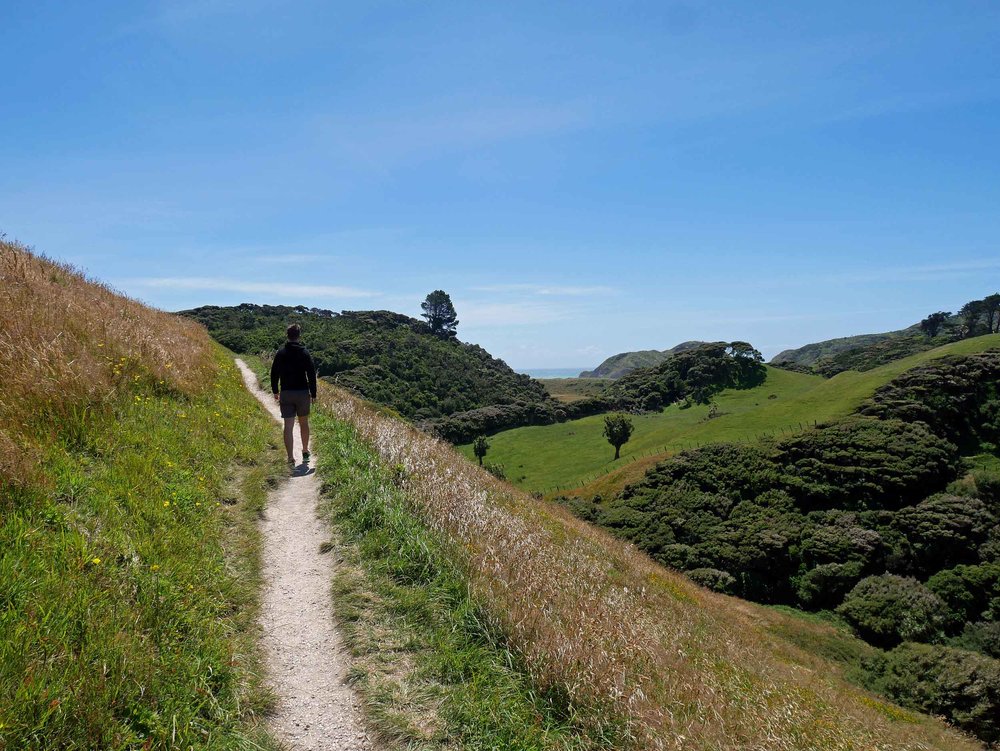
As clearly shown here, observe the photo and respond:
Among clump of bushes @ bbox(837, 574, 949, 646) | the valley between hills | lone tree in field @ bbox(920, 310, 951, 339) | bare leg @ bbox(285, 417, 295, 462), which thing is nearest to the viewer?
the valley between hills

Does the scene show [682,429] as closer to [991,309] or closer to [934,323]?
[991,309]

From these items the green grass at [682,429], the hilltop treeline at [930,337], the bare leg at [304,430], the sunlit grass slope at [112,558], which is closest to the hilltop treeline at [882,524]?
the green grass at [682,429]

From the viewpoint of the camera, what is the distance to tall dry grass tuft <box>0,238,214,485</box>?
6020 mm

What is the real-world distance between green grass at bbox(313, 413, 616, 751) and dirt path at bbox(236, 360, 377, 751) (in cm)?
15

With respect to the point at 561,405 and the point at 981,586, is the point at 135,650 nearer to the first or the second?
the point at 981,586

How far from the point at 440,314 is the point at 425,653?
425 feet

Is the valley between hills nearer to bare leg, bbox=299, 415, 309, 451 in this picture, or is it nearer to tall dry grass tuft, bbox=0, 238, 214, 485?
tall dry grass tuft, bbox=0, 238, 214, 485

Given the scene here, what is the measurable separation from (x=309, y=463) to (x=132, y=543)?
5613 millimetres

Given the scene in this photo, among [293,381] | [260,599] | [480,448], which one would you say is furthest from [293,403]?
[480,448]

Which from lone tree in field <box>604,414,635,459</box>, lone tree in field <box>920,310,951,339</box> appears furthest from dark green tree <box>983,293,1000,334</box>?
lone tree in field <box>604,414,635,459</box>

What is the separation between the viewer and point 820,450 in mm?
51938

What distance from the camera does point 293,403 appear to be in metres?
10.4

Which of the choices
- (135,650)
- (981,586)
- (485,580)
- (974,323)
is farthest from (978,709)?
(974,323)

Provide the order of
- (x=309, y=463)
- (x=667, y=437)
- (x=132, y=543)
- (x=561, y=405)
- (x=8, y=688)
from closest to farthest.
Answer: (x=8, y=688), (x=132, y=543), (x=309, y=463), (x=667, y=437), (x=561, y=405)
